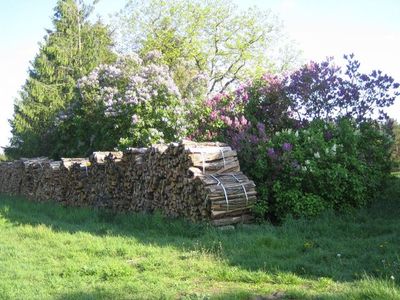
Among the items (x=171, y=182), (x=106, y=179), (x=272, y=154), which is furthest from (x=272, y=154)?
(x=106, y=179)

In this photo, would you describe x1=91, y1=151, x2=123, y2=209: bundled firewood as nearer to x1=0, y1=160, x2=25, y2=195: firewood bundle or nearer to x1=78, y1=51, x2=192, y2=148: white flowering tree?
x1=78, y1=51, x2=192, y2=148: white flowering tree

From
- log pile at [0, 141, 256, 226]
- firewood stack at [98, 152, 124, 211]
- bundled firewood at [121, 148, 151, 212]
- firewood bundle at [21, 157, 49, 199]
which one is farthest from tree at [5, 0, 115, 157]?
bundled firewood at [121, 148, 151, 212]

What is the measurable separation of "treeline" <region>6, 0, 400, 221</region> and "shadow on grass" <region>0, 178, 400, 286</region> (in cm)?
89

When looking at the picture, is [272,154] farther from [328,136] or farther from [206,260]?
[206,260]

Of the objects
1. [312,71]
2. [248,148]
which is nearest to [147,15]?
[312,71]

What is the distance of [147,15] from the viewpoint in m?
33.0

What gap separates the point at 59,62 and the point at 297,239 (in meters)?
23.6

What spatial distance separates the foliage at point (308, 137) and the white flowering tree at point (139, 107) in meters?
1.35

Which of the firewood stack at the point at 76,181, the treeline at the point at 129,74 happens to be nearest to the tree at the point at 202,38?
the treeline at the point at 129,74

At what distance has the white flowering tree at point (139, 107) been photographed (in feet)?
49.9

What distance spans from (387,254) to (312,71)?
24.4ft

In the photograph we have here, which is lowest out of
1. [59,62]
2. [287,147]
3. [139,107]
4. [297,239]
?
[297,239]

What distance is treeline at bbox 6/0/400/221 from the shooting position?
9781 millimetres

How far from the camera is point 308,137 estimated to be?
33.6 ft
